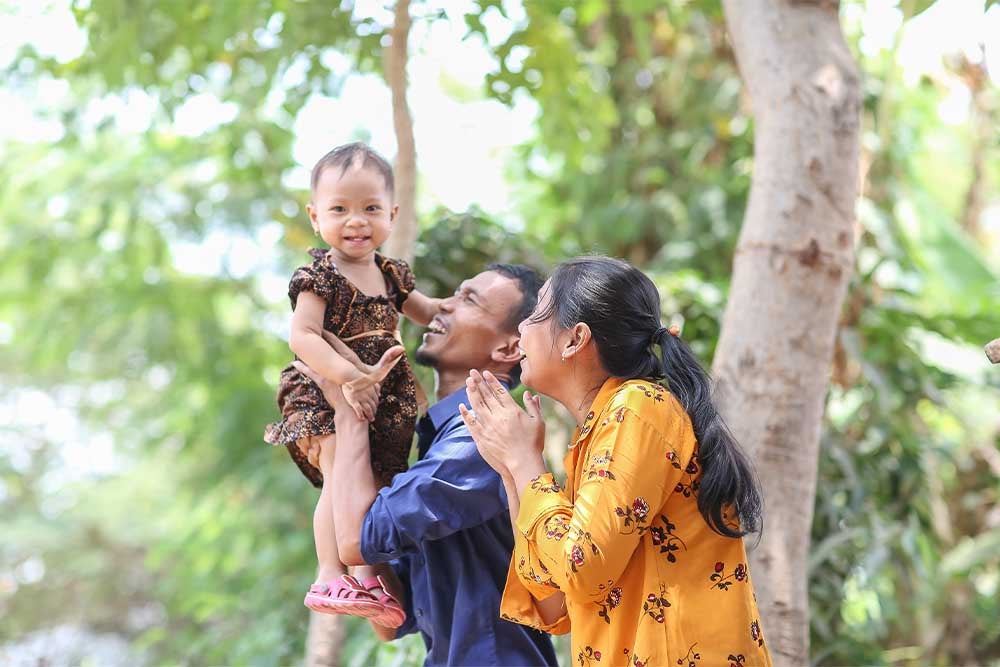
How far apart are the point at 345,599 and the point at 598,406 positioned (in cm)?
62

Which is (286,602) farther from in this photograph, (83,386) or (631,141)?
(83,386)

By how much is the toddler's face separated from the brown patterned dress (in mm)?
59

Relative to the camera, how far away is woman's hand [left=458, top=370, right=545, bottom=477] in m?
1.73

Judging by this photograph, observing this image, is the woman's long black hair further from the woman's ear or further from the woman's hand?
the woman's hand

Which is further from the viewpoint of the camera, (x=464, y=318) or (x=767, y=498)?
(x=767, y=498)

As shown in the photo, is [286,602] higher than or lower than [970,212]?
lower

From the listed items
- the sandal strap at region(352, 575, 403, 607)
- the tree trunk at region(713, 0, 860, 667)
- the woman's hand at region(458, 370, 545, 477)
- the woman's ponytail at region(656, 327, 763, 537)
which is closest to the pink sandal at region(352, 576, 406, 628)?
the sandal strap at region(352, 575, 403, 607)

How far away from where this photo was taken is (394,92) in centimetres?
318

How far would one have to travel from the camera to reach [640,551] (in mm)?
1645

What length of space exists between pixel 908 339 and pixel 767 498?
6.27 feet

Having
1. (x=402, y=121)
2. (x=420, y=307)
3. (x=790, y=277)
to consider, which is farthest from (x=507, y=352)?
(x=402, y=121)

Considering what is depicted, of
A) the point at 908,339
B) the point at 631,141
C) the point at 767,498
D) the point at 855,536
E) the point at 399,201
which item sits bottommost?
the point at 855,536

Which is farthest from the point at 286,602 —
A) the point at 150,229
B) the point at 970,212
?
the point at 970,212

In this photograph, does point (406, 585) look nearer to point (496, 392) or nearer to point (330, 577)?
point (330, 577)
